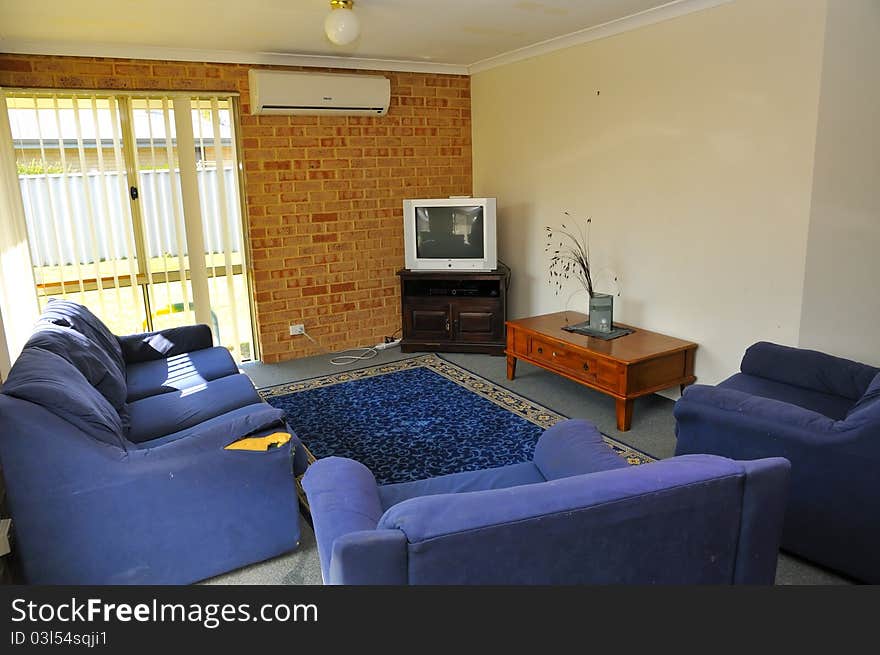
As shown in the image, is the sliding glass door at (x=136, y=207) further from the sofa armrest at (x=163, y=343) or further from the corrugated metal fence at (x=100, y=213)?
the sofa armrest at (x=163, y=343)

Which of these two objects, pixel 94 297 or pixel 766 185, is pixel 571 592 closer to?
pixel 766 185

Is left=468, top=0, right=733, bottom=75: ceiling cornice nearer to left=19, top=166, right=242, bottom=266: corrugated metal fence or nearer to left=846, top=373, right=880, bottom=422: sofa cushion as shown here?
left=846, top=373, right=880, bottom=422: sofa cushion

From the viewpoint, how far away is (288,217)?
16.2 feet

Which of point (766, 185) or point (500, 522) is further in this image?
point (766, 185)

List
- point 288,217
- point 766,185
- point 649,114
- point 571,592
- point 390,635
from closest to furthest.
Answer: point 390,635, point 571,592, point 766,185, point 649,114, point 288,217

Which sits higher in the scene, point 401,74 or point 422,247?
point 401,74

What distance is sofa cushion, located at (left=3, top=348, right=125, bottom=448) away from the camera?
83.0 inches

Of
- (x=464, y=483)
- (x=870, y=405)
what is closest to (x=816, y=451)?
(x=870, y=405)

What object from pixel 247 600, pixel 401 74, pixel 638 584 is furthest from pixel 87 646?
pixel 401 74

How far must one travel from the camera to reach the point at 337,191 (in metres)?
5.11

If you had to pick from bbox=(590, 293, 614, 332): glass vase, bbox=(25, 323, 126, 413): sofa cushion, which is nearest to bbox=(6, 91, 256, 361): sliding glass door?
bbox=(25, 323, 126, 413): sofa cushion

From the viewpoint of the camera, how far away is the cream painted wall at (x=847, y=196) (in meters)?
2.91

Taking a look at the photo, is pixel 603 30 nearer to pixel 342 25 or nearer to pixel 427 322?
pixel 342 25

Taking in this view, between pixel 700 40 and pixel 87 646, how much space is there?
376 centimetres
